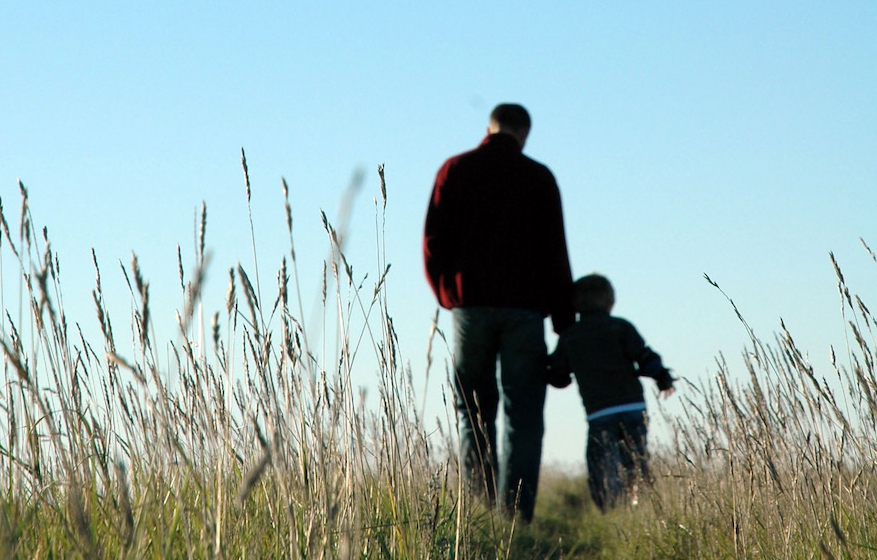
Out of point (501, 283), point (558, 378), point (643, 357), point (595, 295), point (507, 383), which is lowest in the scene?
point (507, 383)

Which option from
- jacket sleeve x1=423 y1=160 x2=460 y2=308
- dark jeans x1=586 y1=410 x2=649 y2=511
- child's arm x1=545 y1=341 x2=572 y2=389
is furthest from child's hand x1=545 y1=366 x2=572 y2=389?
jacket sleeve x1=423 y1=160 x2=460 y2=308

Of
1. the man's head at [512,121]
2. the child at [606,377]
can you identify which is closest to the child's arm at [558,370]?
the child at [606,377]

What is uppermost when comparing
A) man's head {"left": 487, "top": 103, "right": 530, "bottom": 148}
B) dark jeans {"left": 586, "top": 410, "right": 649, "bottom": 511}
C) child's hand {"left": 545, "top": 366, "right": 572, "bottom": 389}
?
man's head {"left": 487, "top": 103, "right": 530, "bottom": 148}

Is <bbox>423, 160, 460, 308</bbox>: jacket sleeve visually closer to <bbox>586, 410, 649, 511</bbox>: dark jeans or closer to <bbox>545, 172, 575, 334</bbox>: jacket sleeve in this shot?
<bbox>545, 172, 575, 334</bbox>: jacket sleeve

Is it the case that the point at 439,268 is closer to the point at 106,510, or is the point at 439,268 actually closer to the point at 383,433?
the point at 383,433

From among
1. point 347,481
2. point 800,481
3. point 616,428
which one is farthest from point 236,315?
point 616,428

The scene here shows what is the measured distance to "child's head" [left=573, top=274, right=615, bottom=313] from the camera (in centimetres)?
584

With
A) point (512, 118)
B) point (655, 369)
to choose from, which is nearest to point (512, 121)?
point (512, 118)

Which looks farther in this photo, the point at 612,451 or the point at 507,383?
the point at 612,451

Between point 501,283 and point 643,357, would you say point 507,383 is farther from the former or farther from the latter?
point 643,357

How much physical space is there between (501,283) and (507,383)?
0.48 meters

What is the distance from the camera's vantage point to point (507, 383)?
16.1 ft

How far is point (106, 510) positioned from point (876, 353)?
1.85 meters

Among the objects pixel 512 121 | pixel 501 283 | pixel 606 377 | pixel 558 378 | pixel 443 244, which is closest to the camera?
pixel 501 283
